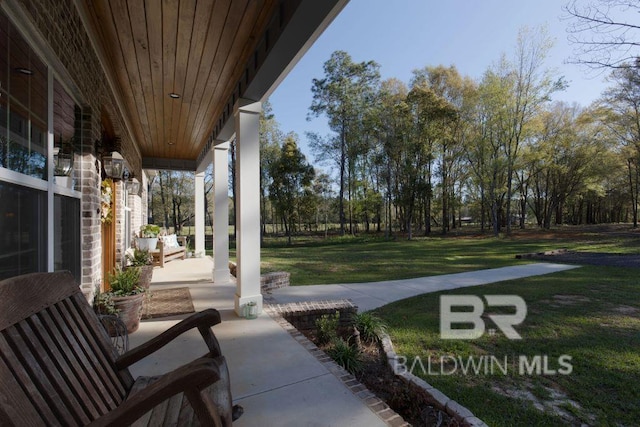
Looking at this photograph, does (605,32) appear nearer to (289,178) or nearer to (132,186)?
(132,186)

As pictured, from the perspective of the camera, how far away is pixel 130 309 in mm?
3334

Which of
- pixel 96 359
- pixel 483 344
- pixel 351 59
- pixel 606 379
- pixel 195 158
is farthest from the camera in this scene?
pixel 351 59

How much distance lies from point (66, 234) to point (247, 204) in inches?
70.0

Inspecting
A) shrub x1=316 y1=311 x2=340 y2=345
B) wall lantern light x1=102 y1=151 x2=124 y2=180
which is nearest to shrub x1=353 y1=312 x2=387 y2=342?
shrub x1=316 y1=311 x2=340 y2=345

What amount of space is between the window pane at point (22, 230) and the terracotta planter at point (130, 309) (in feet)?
3.94

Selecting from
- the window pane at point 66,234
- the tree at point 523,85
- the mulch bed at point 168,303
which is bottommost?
the mulch bed at point 168,303

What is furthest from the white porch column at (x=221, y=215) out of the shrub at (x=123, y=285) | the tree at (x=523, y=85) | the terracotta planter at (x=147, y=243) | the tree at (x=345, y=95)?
the tree at (x=523, y=85)

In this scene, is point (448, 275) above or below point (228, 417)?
below

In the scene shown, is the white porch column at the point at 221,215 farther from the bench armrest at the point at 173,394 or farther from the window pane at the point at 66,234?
the bench armrest at the point at 173,394

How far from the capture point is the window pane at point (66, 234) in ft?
8.02

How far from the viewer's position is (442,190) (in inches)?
915

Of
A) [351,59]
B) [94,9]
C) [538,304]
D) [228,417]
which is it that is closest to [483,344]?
[538,304]

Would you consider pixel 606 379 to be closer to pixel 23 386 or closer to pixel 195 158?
pixel 23 386

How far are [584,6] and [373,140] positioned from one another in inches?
638
